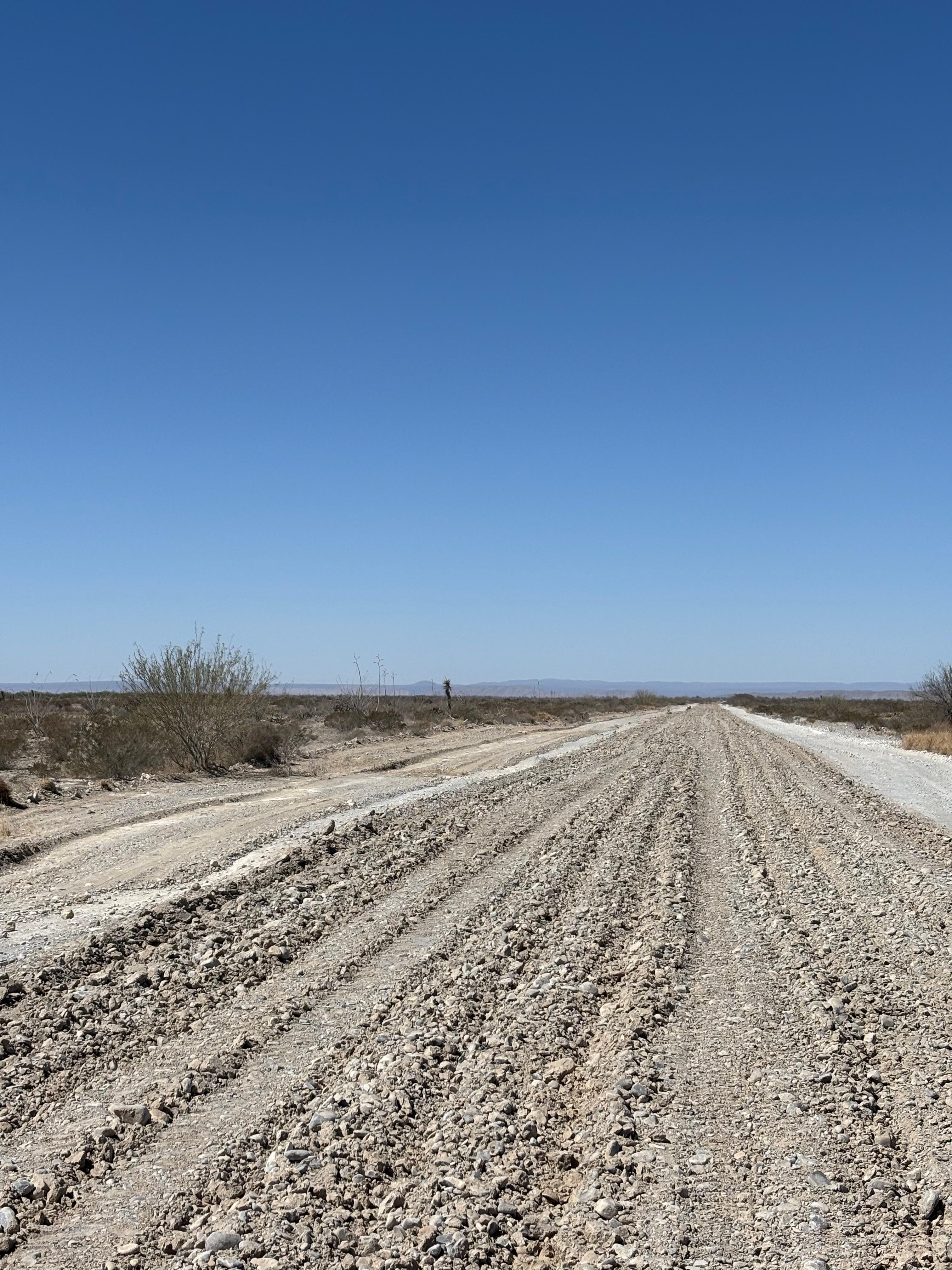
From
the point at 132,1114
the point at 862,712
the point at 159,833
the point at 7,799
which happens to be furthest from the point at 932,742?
the point at 862,712

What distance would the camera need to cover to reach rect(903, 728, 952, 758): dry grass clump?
106ft

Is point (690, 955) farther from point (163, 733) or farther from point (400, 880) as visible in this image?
point (163, 733)

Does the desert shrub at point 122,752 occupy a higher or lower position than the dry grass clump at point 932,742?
higher

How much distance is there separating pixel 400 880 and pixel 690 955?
401 cm

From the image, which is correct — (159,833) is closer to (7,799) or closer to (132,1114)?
(7,799)

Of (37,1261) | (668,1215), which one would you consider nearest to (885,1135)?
(668,1215)

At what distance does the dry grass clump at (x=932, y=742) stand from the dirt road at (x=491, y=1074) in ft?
77.2

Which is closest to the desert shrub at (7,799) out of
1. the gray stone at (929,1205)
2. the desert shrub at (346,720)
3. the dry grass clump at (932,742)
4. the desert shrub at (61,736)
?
the desert shrub at (61,736)

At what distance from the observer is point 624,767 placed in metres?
23.9

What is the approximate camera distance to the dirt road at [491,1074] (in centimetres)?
400

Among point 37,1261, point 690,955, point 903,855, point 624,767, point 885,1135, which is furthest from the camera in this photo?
point 624,767

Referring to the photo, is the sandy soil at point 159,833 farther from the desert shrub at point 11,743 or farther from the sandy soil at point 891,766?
the sandy soil at point 891,766

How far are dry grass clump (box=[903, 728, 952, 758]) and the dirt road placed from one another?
77.2 feet

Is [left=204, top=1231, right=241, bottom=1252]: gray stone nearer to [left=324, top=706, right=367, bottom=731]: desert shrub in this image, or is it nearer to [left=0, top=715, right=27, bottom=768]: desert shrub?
[left=0, top=715, right=27, bottom=768]: desert shrub
